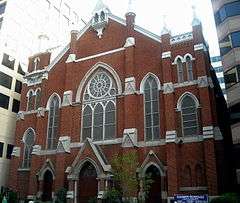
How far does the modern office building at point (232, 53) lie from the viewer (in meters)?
28.0

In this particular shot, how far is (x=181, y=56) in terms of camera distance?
2828 cm

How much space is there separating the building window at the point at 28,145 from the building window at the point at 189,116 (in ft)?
50.9

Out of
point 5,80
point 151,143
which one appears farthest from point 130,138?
point 5,80

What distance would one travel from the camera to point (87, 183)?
2853 centimetres

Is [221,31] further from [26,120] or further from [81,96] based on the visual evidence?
[26,120]

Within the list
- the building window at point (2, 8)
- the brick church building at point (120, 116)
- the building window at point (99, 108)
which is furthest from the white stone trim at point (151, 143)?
the building window at point (2, 8)

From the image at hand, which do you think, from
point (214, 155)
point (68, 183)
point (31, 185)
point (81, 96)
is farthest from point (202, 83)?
point (31, 185)

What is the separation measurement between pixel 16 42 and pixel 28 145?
15.7 metres

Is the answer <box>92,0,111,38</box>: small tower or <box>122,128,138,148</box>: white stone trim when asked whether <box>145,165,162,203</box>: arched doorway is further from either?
<box>92,0,111,38</box>: small tower

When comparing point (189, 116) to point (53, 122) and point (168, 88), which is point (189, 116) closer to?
point (168, 88)

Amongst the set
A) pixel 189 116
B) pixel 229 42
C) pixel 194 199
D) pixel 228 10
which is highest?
pixel 228 10

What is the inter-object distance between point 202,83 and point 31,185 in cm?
1764

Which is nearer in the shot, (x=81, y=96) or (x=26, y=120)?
(x=81, y=96)

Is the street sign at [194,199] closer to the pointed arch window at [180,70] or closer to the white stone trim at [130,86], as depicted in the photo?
the pointed arch window at [180,70]
